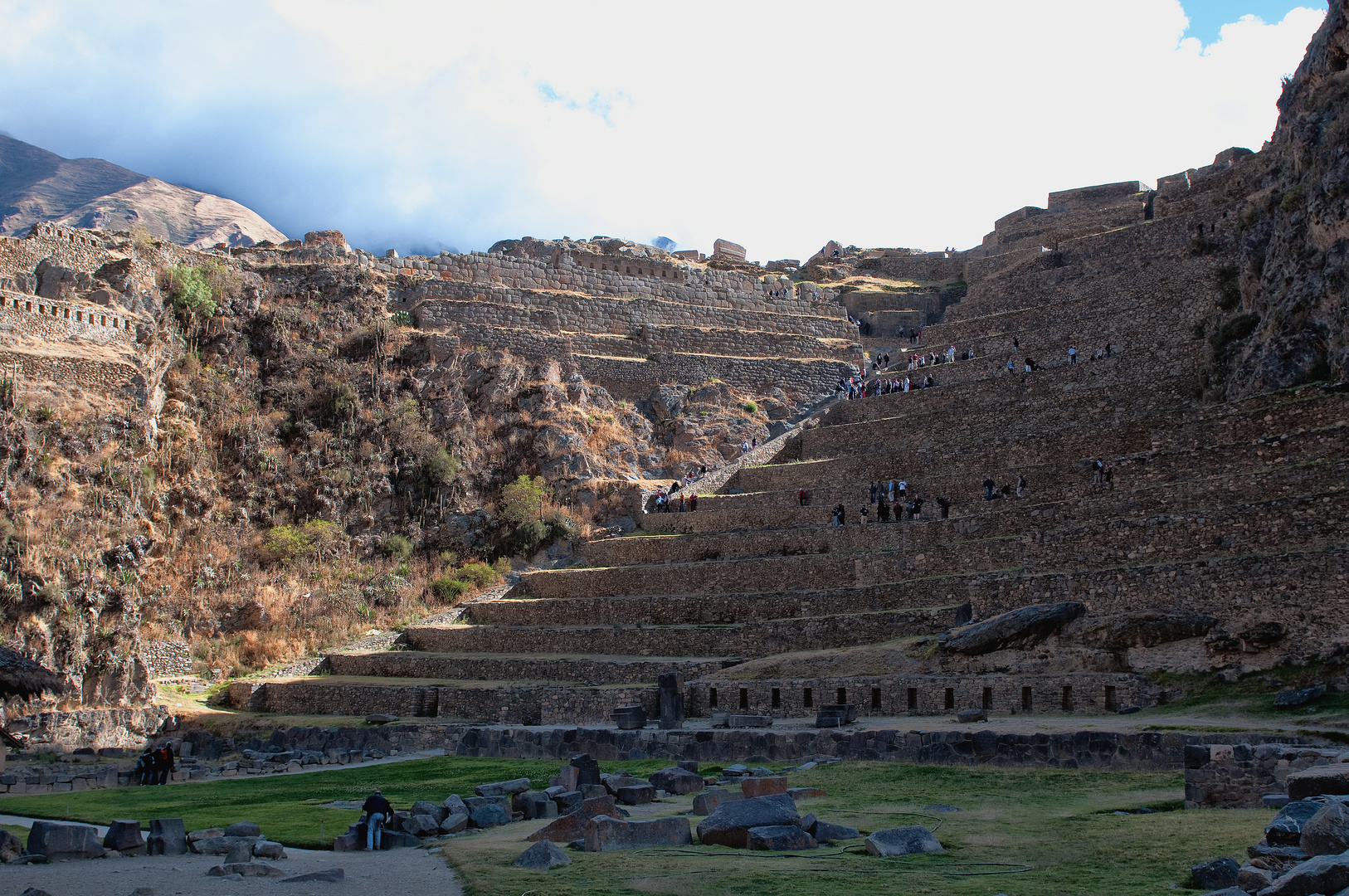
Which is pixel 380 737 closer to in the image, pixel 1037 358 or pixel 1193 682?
pixel 1193 682

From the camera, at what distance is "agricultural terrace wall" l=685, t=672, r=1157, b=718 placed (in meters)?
18.3

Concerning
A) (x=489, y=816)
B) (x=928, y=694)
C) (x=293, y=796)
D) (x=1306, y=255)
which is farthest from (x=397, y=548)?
(x=1306, y=255)

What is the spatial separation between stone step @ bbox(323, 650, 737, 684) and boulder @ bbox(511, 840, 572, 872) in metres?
14.3

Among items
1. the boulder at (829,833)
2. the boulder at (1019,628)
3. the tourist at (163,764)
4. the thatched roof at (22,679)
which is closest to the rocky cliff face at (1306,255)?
the boulder at (1019,628)

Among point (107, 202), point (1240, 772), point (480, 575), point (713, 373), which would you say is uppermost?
point (107, 202)

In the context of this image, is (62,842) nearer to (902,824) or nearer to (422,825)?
(422,825)

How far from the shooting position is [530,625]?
31.2 metres

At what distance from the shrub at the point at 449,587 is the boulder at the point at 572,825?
23.3m

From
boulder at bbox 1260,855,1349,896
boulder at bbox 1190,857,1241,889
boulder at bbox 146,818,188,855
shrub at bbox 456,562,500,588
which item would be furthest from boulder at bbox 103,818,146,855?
shrub at bbox 456,562,500,588

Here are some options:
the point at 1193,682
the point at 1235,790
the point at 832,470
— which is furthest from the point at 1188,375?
the point at 1235,790

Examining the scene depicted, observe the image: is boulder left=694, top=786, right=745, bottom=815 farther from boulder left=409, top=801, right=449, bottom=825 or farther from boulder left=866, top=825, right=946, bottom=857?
boulder left=409, top=801, right=449, bottom=825

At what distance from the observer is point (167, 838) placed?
12.1m

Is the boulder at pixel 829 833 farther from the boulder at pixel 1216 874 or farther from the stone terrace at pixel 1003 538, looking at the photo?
the stone terrace at pixel 1003 538

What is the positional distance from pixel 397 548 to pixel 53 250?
14.0m
